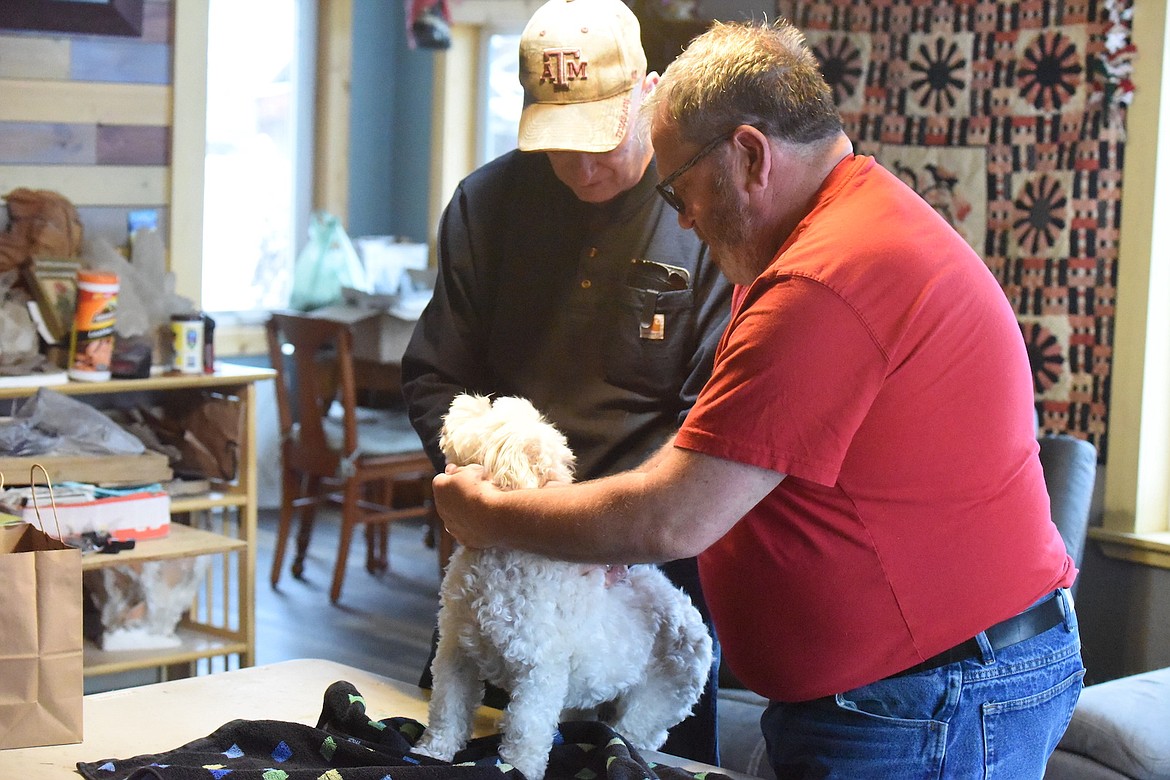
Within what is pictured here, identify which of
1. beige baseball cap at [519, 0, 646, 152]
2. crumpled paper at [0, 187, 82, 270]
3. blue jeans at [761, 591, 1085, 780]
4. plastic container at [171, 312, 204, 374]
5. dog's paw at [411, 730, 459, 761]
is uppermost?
beige baseball cap at [519, 0, 646, 152]

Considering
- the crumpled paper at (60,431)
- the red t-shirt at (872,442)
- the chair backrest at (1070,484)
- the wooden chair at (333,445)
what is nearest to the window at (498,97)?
the wooden chair at (333,445)

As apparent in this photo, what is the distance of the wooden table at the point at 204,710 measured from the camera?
155cm

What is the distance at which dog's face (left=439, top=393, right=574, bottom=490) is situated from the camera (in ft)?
4.88

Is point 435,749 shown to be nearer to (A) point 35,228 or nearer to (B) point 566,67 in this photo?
(B) point 566,67

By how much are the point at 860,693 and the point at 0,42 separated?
300cm

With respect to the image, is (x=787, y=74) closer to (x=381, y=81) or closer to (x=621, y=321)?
(x=621, y=321)

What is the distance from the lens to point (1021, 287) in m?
3.83

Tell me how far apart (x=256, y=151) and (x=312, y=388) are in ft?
6.56

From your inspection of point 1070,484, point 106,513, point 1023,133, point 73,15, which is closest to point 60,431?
point 106,513

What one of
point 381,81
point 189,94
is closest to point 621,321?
point 189,94

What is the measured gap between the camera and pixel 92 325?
3.00m

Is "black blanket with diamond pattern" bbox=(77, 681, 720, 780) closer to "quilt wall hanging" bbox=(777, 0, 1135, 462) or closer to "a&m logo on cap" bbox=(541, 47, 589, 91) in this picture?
"a&m logo on cap" bbox=(541, 47, 589, 91)

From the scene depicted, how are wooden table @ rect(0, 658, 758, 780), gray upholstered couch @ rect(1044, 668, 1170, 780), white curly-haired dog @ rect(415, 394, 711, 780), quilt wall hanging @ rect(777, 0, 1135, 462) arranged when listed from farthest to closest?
quilt wall hanging @ rect(777, 0, 1135, 462) → gray upholstered couch @ rect(1044, 668, 1170, 780) → wooden table @ rect(0, 658, 758, 780) → white curly-haired dog @ rect(415, 394, 711, 780)

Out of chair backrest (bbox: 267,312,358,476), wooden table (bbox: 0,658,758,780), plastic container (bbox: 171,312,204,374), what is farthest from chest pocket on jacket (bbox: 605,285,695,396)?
chair backrest (bbox: 267,312,358,476)
